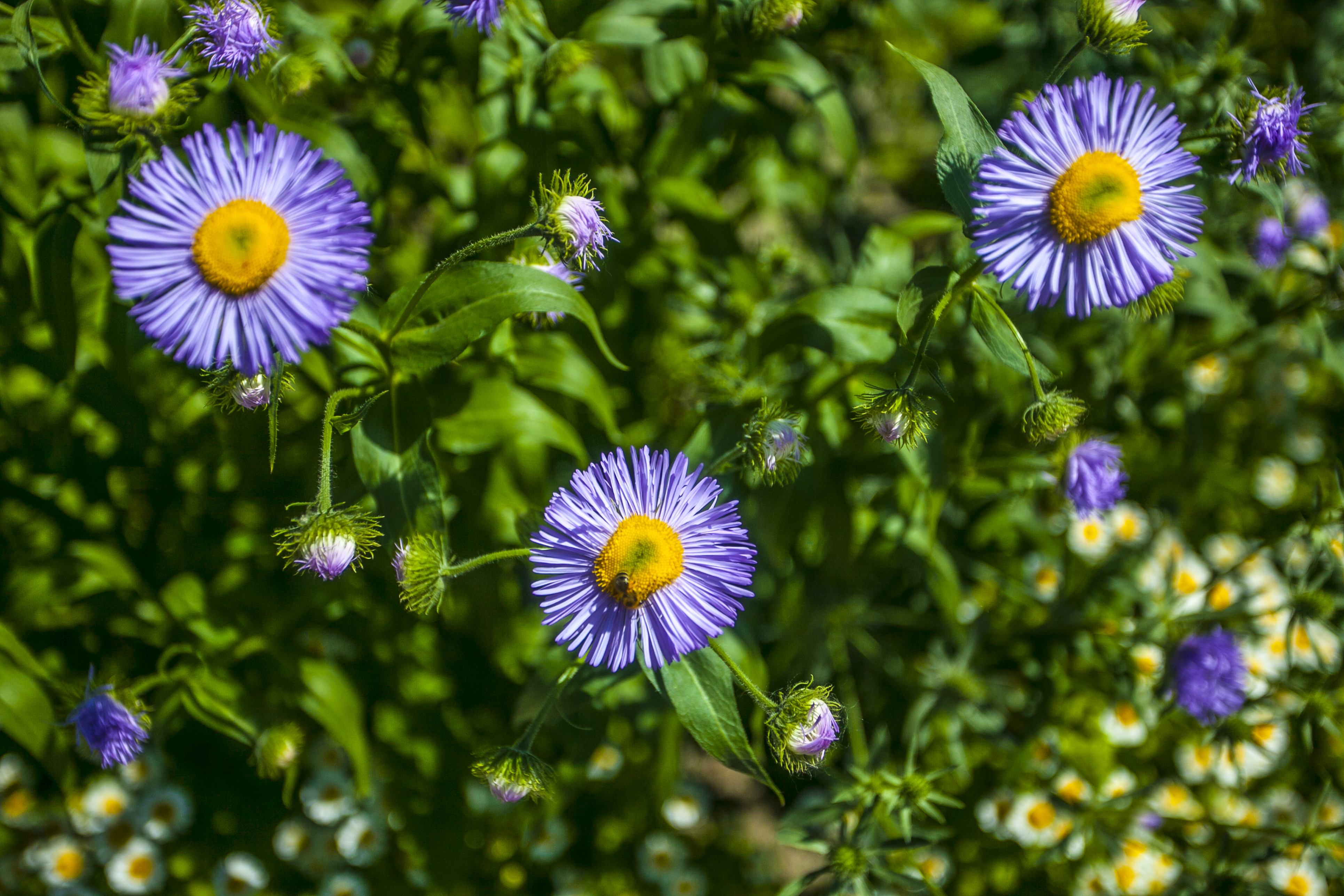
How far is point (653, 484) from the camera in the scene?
1532 mm

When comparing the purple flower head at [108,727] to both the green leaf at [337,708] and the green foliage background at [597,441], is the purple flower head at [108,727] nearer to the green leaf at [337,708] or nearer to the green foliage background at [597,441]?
the green foliage background at [597,441]

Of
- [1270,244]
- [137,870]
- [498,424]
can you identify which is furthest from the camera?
[137,870]

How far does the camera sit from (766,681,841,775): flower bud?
1.47 meters

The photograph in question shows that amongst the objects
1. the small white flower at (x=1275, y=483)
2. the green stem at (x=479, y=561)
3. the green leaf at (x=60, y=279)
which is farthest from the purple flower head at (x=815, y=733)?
the small white flower at (x=1275, y=483)

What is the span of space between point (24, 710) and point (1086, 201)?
2.58 m

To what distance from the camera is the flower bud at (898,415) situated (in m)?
1.51

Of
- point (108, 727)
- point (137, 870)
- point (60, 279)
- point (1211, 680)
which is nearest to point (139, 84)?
point (60, 279)

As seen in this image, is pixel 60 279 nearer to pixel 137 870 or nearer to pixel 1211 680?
pixel 137 870

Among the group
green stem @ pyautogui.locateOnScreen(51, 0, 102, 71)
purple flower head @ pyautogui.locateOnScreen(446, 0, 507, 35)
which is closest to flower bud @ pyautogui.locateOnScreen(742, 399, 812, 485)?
purple flower head @ pyautogui.locateOnScreen(446, 0, 507, 35)

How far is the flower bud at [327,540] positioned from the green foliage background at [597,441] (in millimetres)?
152

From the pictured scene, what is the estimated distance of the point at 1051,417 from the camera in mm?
1556

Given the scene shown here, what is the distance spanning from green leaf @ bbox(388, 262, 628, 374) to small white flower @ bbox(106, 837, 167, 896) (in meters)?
2.16

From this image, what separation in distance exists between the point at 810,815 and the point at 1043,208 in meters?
1.59

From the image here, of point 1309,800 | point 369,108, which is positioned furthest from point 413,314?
point 1309,800
